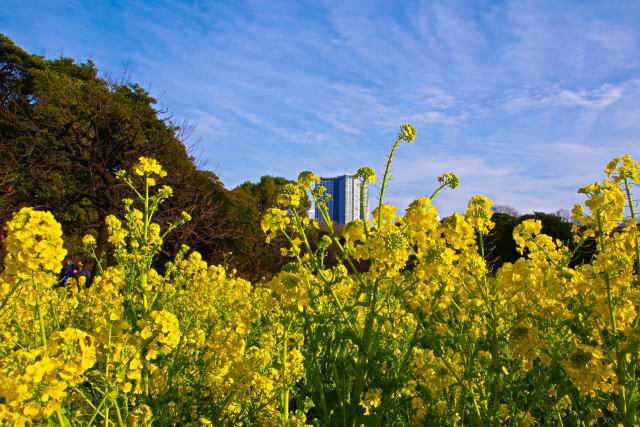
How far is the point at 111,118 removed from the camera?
10930 millimetres

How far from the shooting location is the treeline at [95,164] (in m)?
9.81

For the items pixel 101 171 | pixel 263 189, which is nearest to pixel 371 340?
pixel 101 171

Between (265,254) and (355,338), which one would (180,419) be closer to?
(355,338)

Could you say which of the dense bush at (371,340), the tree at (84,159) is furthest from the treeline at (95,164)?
the dense bush at (371,340)

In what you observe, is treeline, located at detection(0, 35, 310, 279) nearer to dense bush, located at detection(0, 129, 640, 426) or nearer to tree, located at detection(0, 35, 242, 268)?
tree, located at detection(0, 35, 242, 268)

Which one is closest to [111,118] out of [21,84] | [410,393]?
[21,84]

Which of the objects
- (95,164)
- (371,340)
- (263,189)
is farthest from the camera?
(263,189)

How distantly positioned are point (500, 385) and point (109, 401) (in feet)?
7.69

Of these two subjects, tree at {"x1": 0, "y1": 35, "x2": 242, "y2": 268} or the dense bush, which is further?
tree at {"x1": 0, "y1": 35, "x2": 242, "y2": 268}

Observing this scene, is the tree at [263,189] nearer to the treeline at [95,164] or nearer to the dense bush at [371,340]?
the treeline at [95,164]

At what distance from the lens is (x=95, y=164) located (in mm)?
9836

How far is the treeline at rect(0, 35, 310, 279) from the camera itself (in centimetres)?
981

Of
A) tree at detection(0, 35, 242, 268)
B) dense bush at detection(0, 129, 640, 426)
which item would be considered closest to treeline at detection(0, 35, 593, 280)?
tree at detection(0, 35, 242, 268)

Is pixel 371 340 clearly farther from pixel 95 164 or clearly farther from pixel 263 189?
pixel 263 189
